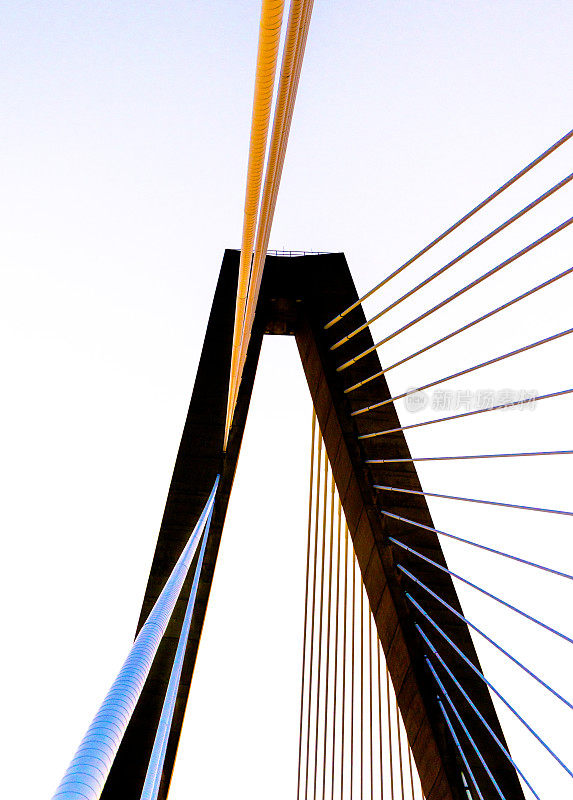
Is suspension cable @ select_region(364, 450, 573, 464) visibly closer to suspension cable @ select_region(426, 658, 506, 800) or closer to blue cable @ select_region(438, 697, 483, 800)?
suspension cable @ select_region(426, 658, 506, 800)

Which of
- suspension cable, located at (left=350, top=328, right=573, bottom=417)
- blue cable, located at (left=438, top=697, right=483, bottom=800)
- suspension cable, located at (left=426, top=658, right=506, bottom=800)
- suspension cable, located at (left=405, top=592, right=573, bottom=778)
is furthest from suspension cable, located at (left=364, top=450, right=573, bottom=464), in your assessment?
blue cable, located at (left=438, top=697, right=483, bottom=800)

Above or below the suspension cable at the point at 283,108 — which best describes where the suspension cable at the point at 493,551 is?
below

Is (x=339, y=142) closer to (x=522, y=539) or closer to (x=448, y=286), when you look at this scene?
(x=448, y=286)

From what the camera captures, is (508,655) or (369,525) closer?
(508,655)

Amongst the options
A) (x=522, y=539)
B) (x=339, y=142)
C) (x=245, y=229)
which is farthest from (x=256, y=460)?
(x=245, y=229)

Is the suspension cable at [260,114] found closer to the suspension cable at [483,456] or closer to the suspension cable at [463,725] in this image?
the suspension cable at [483,456]

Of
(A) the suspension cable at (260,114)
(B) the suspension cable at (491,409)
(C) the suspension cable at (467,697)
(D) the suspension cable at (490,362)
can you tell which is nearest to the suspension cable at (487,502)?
(B) the suspension cable at (491,409)

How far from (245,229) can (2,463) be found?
999cm

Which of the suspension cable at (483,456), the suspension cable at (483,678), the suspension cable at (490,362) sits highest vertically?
the suspension cable at (490,362)

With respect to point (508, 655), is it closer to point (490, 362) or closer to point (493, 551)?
point (493, 551)

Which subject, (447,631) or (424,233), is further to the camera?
(424,233)

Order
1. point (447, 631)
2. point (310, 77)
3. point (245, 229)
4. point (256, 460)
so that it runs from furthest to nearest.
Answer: point (256, 460), point (310, 77), point (447, 631), point (245, 229)

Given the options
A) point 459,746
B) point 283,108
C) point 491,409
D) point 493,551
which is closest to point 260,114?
point 283,108

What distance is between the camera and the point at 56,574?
9.87 metres
